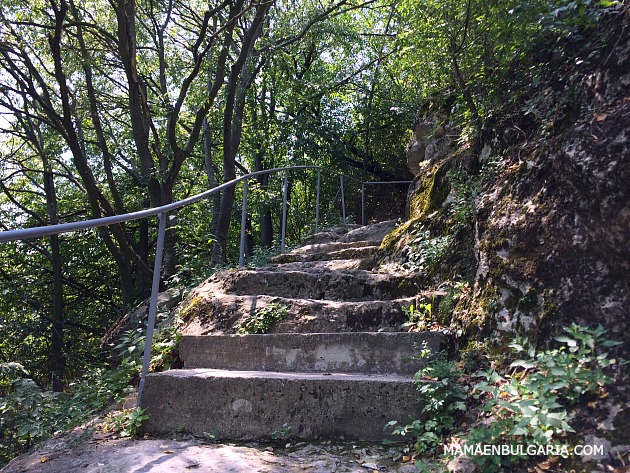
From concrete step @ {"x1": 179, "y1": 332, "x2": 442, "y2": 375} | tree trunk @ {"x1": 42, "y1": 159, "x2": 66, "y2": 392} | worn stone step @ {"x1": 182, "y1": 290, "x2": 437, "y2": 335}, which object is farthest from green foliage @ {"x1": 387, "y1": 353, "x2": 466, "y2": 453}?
tree trunk @ {"x1": 42, "y1": 159, "x2": 66, "y2": 392}

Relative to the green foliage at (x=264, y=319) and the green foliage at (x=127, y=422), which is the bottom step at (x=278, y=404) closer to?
the green foliage at (x=127, y=422)

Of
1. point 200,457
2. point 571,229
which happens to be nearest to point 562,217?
point 571,229

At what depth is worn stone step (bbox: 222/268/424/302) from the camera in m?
3.63

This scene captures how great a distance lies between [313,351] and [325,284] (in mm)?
962

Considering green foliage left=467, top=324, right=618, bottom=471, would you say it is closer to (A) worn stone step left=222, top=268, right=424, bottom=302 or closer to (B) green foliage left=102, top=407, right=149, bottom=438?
(A) worn stone step left=222, top=268, right=424, bottom=302

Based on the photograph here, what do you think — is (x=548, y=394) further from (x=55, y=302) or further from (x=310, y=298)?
(x=55, y=302)

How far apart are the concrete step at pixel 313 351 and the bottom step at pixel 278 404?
145 millimetres

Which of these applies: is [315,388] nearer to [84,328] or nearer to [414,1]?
[414,1]

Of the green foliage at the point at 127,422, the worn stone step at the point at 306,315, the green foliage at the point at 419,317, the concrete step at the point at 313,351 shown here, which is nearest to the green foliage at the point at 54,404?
the green foliage at the point at 127,422

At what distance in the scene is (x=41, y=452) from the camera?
2.44m

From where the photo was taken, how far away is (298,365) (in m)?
2.88

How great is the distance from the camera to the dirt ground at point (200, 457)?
2.06 m

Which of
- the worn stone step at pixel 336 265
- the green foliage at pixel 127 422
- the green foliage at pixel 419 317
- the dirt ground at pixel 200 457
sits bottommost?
the dirt ground at pixel 200 457

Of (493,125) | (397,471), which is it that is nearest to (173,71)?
(493,125)
